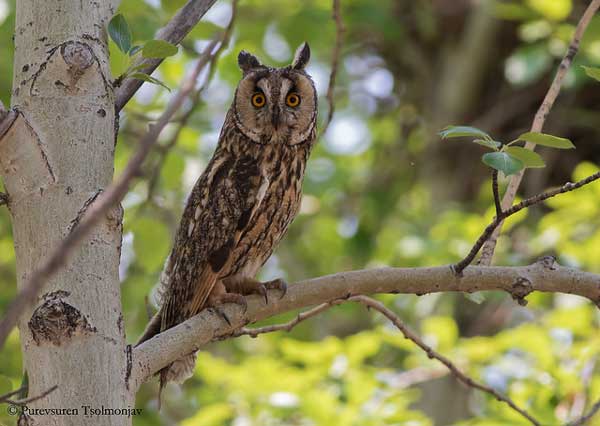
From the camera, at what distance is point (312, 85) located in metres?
2.51

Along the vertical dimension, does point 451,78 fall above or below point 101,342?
above

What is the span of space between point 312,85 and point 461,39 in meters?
2.59

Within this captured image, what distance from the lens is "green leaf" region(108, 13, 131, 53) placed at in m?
1.47

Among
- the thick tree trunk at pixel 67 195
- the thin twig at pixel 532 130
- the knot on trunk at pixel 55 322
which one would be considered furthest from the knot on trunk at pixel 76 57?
the thin twig at pixel 532 130

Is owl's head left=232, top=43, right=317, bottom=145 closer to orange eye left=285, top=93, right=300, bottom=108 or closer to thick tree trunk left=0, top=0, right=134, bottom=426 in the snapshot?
orange eye left=285, top=93, right=300, bottom=108

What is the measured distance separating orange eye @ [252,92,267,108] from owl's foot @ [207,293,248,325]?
0.62m

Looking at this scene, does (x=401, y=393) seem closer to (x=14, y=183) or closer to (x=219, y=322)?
(x=219, y=322)

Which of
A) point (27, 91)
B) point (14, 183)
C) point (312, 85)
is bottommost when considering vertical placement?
point (14, 183)

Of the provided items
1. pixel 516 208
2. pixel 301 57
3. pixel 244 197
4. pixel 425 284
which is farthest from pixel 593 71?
pixel 301 57

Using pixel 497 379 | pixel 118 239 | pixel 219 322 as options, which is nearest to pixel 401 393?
pixel 497 379

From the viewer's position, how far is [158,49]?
1.44 m

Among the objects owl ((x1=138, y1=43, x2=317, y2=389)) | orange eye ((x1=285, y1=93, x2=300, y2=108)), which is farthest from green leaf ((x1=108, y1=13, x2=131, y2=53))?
orange eye ((x1=285, y1=93, x2=300, y2=108))

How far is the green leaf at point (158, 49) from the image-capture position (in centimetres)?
143

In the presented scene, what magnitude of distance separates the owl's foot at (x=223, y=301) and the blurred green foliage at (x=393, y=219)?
0.40 metres
